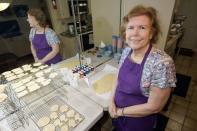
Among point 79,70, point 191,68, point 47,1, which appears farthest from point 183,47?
point 47,1

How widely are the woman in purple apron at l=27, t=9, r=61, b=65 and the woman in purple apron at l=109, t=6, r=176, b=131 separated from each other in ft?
2.44

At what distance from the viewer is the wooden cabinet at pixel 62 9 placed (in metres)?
1.01

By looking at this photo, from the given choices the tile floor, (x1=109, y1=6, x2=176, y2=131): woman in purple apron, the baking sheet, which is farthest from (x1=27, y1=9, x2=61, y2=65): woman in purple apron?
the tile floor

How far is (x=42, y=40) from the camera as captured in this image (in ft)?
4.41

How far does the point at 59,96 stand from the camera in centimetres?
96

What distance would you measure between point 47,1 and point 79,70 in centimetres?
69

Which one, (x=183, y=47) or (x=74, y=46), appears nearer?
(x=74, y=46)

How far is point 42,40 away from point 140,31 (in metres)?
1.11

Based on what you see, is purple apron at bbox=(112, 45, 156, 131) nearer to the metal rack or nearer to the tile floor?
the metal rack

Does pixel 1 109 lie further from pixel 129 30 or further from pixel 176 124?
pixel 176 124

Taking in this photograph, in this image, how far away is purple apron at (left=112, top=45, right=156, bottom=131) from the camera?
75 cm

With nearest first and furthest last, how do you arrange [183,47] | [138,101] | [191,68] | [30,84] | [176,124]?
[138,101], [30,84], [176,124], [191,68], [183,47]

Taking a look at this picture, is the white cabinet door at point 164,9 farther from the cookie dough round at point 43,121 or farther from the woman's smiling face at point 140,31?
the cookie dough round at point 43,121

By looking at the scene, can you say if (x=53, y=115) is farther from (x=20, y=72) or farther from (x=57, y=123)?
(x=20, y=72)
